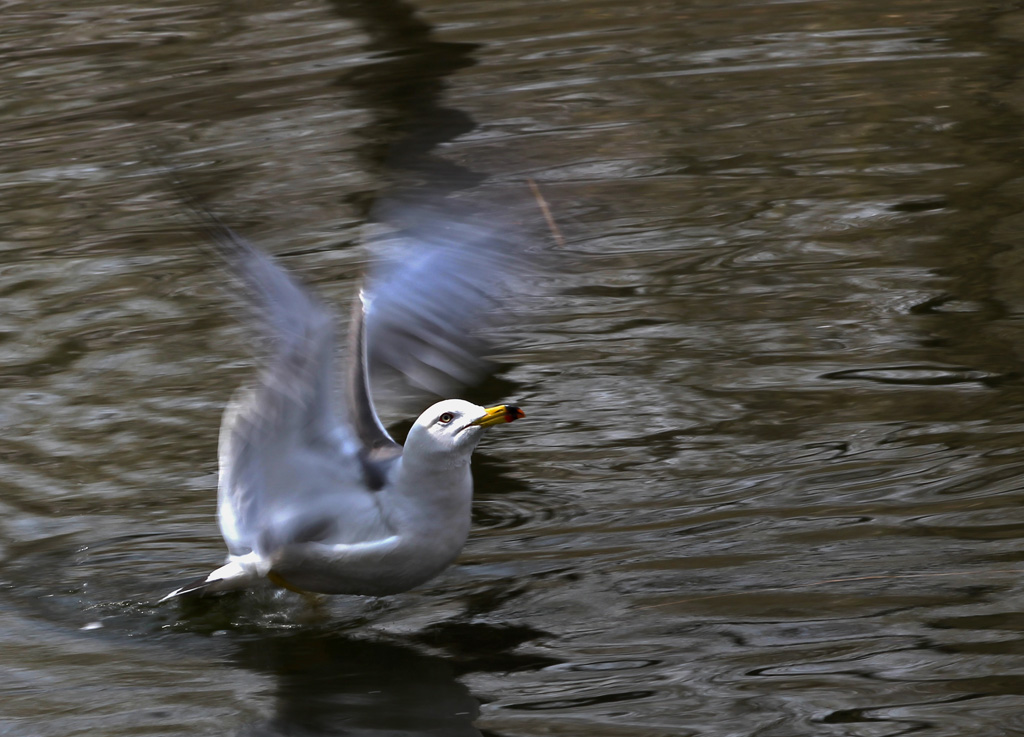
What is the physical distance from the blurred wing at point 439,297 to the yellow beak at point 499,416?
555mm

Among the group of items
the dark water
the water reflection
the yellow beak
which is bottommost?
the water reflection

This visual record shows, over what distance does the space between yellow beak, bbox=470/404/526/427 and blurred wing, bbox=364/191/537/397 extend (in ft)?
1.82

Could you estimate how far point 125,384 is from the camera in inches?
234

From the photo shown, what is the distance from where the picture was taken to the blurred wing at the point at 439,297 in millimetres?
4316

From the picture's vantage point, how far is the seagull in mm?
3738

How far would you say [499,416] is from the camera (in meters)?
3.72

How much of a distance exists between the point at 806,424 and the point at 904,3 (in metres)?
6.09

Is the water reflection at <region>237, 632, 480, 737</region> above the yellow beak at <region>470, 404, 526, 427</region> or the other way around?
the other way around

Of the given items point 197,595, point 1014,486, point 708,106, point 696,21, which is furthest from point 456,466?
point 696,21

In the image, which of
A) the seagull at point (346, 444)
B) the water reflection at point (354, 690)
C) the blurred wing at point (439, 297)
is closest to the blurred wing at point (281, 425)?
the seagull at point (346, 444)

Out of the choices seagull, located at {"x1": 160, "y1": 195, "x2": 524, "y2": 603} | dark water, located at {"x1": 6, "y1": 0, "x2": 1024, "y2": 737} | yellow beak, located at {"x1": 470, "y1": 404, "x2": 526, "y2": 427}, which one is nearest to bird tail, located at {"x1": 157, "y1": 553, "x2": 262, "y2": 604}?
seagull, located at {"x1": 160, "y1": 195, "x2": 524, "y2": 603}

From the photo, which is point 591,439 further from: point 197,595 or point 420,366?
point 197,595

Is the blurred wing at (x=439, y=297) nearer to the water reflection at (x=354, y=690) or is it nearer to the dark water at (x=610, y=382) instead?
the dark water at (x=610, y=382)

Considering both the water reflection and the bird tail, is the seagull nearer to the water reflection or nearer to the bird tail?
the bird tail
